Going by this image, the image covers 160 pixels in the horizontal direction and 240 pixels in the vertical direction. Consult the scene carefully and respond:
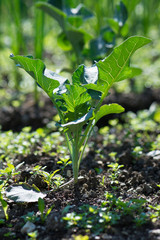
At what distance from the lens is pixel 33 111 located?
3.10m

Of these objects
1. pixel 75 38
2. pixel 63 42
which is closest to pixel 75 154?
pixel 75 38

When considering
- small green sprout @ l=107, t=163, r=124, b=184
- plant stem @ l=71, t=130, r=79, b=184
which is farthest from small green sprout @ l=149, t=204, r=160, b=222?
plant stem @ l=71, t=130, r=79, b=184

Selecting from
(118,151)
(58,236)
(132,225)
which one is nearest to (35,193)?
(58,236)

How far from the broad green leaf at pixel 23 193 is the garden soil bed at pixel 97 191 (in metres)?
0.07

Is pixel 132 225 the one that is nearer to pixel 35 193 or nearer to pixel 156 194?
pixel 156 194

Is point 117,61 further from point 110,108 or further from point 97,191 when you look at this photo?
point 97,191

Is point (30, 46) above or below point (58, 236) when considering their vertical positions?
above

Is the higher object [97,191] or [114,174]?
[114,174]

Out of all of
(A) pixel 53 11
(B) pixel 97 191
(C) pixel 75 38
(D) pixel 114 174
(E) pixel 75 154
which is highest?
(A) pixel 53 11

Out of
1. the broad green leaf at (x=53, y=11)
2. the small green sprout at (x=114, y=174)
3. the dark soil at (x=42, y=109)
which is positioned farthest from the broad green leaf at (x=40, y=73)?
the dark soil at (x=42, y=109)

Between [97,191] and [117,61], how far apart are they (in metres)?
0.73

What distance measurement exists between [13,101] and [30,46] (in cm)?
235

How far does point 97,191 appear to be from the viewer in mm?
1684

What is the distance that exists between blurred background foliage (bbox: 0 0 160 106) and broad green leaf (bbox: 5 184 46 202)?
41.1 inches
